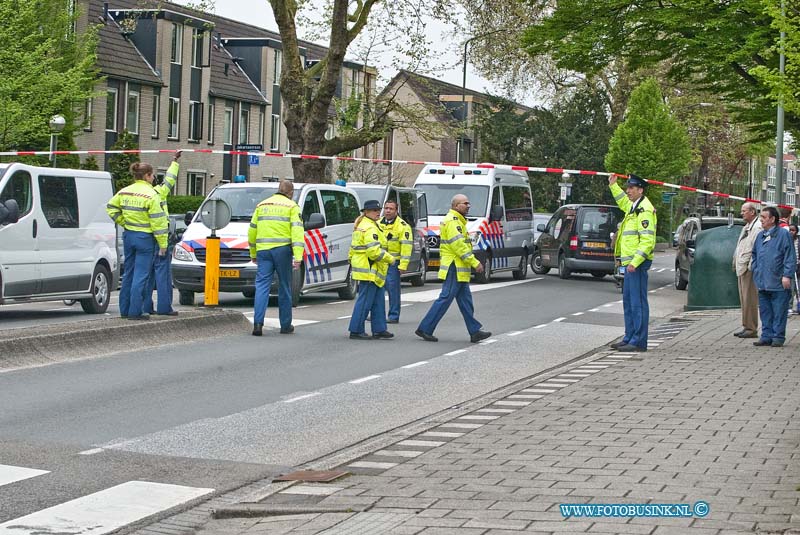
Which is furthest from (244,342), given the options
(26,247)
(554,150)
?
(554,150)

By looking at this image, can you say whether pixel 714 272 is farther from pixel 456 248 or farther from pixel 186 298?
pixel 186 298

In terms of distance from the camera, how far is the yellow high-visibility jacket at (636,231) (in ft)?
49.3

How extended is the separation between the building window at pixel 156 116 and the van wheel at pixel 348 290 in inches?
1279

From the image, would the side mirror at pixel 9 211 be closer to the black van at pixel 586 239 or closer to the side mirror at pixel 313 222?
the side mirror at pixel 313 222

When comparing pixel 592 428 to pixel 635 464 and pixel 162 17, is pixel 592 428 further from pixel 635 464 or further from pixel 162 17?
pixel 162 17

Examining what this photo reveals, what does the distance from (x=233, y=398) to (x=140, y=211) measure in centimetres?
467

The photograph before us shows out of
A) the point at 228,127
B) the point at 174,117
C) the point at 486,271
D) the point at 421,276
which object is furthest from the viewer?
the point at 228,127

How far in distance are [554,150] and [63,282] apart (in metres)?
48.4

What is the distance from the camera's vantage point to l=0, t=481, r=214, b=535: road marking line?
6.35 metres

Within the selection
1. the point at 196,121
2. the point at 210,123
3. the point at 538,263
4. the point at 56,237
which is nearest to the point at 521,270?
the point at 538,263

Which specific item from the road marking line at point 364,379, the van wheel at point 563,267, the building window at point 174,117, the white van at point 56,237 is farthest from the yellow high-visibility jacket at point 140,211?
the building window at point 174,117

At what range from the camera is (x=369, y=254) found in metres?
→ 16.2

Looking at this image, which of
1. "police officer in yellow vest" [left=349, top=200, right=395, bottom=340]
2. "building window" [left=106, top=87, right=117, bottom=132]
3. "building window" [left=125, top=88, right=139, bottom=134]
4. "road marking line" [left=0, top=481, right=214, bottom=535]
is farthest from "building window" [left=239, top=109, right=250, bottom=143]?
"road marking line" [left=0, top=481, right=214, bottom=535]

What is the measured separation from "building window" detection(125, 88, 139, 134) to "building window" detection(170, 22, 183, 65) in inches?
137
